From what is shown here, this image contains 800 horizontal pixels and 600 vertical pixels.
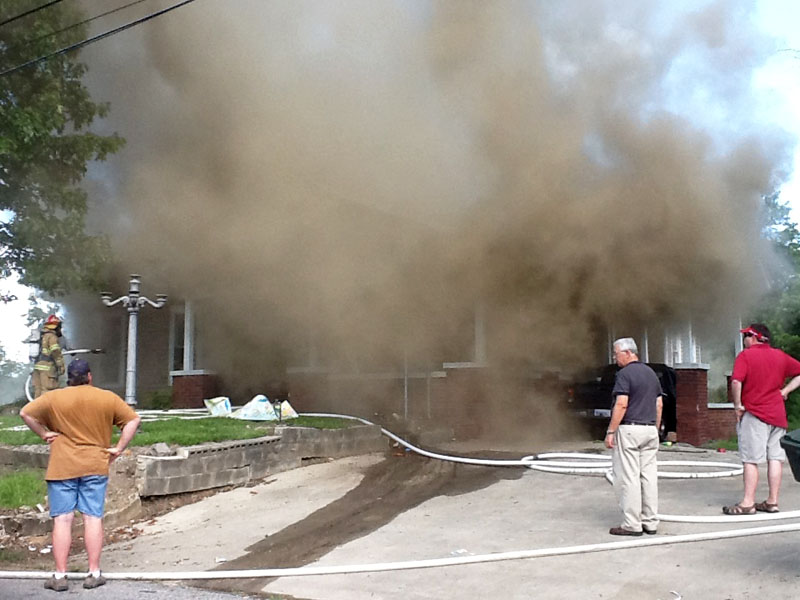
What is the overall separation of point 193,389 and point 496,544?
10.0 meters

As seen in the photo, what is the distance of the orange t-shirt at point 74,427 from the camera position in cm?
459

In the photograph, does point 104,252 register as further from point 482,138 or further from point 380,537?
point 380,537

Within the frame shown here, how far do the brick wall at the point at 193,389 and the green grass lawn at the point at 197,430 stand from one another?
3875 millimetres

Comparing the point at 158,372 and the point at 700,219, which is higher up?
the point at 700,219

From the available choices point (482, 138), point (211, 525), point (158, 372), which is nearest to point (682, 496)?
point (211, 525)

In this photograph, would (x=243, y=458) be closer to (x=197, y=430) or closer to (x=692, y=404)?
(x=197, y=430)

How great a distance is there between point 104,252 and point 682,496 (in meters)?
9.56

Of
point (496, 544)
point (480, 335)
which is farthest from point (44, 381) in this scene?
point (496, 544)

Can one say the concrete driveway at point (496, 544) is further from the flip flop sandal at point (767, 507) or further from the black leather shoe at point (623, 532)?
the flip flop sandal at point (767, 507)

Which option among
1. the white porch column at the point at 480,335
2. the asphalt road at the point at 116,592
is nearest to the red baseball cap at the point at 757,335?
the asphalt road at the point at 116,592

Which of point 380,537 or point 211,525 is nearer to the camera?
point 380,537

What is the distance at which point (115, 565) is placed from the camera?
5230 millimetres

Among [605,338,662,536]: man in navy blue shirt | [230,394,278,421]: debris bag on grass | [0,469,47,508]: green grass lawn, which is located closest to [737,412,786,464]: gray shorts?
[605,338,662,536]: man in navy blue shirt

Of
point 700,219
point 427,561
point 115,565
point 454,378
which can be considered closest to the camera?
point 427,561
